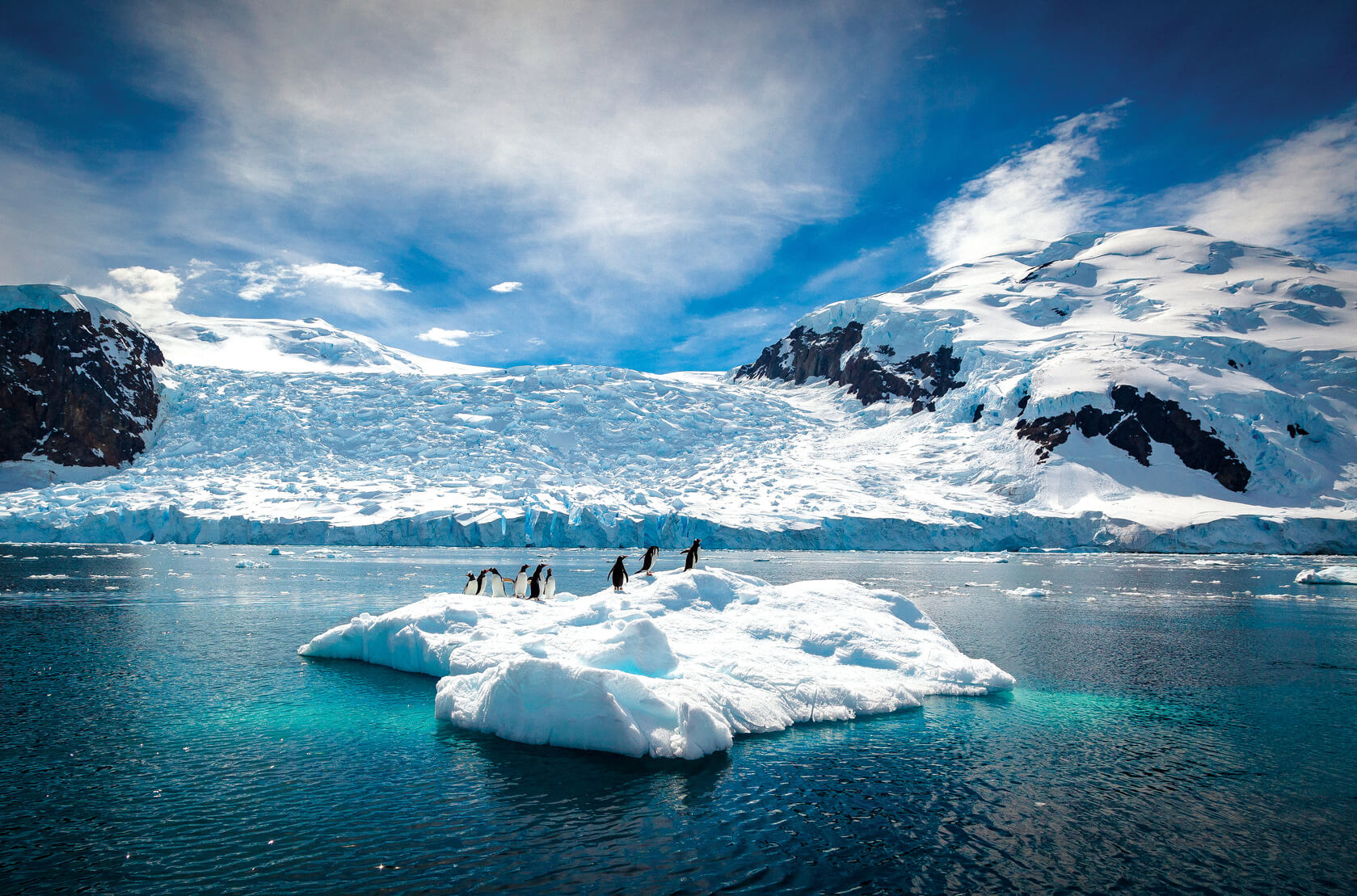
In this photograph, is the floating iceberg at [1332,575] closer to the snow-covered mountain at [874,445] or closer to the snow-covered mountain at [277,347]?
the snow-covered mountain at [874,445]

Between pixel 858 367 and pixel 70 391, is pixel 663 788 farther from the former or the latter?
pixel 858 367

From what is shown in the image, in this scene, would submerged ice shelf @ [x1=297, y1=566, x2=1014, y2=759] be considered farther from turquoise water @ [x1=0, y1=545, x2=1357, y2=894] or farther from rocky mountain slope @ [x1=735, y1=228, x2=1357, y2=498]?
rocky mountain slope @ [x1=735, y1=228, x2=1357, y2=498]

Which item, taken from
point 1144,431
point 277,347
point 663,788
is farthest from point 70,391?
point 1144,431

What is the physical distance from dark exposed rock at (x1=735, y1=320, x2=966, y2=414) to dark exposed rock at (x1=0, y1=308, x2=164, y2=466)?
85.7 metres

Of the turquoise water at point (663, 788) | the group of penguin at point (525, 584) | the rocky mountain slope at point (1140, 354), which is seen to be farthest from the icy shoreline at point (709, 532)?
the turquoise water at point (663, 788)

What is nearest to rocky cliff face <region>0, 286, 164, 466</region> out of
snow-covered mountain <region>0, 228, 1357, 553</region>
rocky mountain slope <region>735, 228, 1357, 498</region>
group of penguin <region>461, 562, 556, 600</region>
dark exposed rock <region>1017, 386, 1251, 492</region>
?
snow-covered mountain <region>0, 228, 1357, 553</region>

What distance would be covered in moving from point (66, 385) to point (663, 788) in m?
93.1

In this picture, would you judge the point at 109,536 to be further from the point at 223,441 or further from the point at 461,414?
the point at 461,414

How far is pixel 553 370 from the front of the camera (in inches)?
3425

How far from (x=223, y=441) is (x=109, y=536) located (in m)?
14.6

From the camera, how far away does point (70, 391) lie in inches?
2990

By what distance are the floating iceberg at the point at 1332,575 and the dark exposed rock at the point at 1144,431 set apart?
1356 inches

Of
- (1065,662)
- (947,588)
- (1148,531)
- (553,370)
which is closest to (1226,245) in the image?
(1148,531)

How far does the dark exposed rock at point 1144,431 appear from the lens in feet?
235
